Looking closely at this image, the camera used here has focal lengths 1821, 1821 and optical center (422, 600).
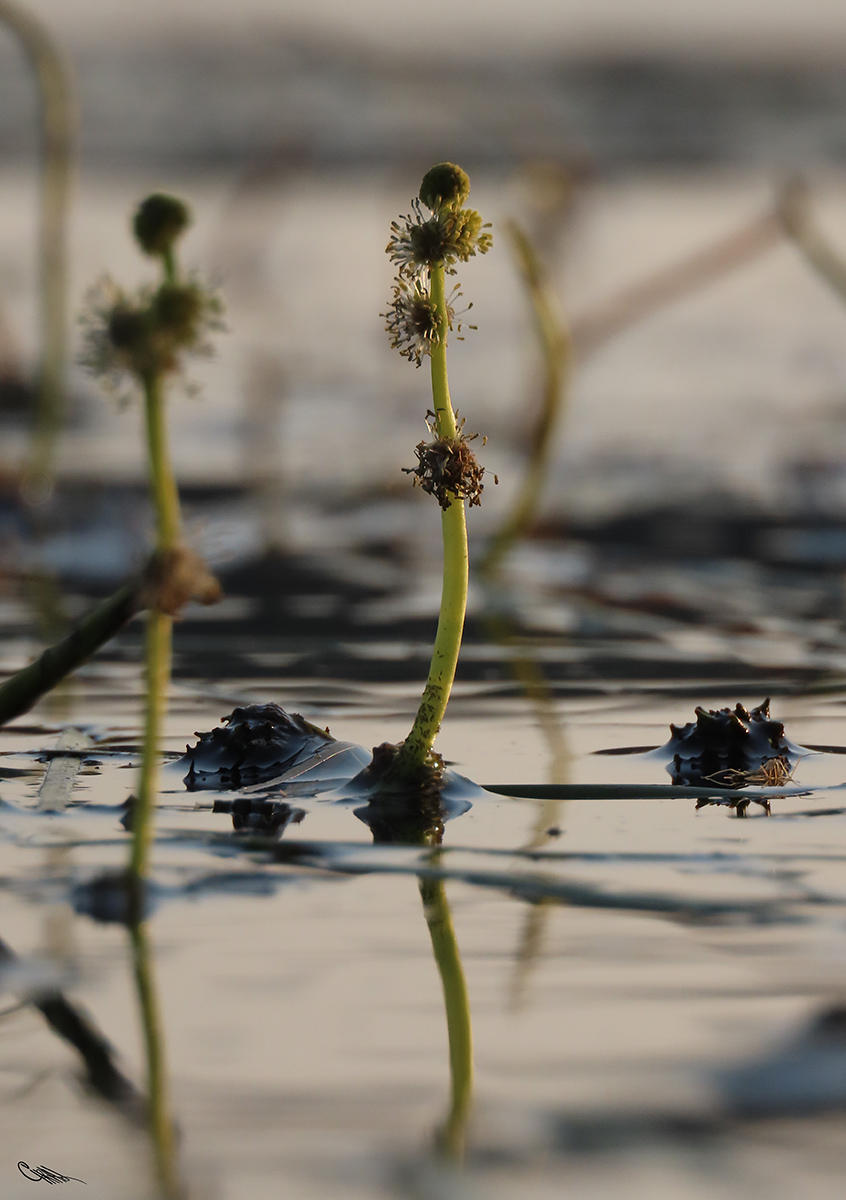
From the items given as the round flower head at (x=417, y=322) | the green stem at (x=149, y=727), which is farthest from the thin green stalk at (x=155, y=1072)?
the round flower head at (x=417, y=322)

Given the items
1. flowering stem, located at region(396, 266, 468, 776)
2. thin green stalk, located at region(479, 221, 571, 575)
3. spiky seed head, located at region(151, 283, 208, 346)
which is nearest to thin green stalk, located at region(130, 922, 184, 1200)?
flowering stem, located at region(396, 266, 468, 776)

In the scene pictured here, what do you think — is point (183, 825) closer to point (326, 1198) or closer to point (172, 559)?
point (172, 559)

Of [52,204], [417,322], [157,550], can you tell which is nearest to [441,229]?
[417,322]

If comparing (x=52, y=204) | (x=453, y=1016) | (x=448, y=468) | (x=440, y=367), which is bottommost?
(x=453, y=1016)

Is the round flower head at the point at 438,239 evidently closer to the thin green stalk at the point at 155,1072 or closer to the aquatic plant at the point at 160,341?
the aquatic plant at the point at 160,341
